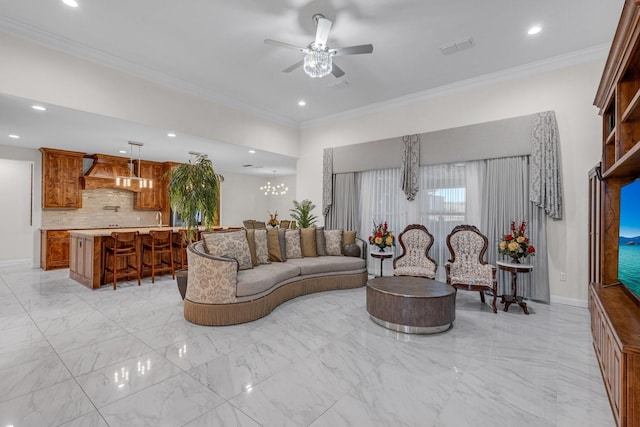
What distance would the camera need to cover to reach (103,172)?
7.39 metres

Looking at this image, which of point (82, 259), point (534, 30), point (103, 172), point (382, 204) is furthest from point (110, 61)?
point (534, 30)

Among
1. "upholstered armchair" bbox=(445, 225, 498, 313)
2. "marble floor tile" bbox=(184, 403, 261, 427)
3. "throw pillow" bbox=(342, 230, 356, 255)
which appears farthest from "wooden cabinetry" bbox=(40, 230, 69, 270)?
"upholstered armchair" bbox=(445, 225, 498, 313)

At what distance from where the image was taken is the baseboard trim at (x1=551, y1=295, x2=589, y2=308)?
4.03 meters

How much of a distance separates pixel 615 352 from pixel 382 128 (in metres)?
4.97

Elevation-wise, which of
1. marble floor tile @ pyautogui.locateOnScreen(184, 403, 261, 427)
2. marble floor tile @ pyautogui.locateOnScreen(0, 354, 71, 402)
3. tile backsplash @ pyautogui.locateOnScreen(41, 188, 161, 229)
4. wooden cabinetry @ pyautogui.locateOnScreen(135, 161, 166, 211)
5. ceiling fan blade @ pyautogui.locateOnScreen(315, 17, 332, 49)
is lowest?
marble floor tile @ pyautogui.locateOnScreen(184, 403, 261, 427)

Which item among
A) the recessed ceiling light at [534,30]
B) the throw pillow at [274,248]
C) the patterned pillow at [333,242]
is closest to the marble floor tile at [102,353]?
the throw pillow at [274,248]

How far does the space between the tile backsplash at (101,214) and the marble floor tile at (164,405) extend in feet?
23.0

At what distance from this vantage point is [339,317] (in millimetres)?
3650

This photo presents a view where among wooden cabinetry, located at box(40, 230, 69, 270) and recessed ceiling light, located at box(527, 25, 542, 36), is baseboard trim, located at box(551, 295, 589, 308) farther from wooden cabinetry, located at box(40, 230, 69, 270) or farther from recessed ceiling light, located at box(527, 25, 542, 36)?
wooden cabinetry, located at box(40, 230, 69, 270)

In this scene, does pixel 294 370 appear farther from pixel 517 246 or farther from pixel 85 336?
pixel 517 246

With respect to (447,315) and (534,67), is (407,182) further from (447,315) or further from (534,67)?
(447,315)

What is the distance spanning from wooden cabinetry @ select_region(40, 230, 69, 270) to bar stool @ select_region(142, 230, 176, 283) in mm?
2602

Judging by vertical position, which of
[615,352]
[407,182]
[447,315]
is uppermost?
[407,182]

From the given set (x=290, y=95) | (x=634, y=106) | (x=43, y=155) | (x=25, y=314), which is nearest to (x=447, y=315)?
(x=634, y=106)
